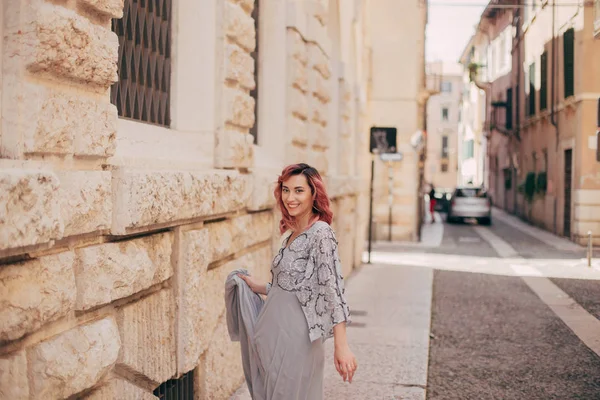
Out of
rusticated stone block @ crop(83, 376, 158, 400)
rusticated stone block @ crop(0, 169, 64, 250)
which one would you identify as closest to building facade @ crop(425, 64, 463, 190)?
rusticated stone block @ crop(83, 376, 158, 400)

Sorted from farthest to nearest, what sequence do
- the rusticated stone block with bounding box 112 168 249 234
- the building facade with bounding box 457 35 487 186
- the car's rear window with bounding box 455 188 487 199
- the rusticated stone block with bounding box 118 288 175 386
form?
the building facade with bounding box 457 35 487 186 < the car's rear window with bounding box 455 188 487 199 < the rusticated stone block with bounding box 118 288 175 386 < the rusticated stone block with bounding box 112 168 249 234

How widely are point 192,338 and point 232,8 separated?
88.4 inches

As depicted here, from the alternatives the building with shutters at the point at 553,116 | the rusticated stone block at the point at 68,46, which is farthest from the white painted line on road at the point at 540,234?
the rusticated stone block at the point at 68,46

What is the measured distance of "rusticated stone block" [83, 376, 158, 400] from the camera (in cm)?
340

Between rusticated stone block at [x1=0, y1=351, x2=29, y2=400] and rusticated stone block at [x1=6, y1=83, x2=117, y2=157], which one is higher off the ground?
rusticated stone block at [x1=6, y1=83, x2=117, y2=157]

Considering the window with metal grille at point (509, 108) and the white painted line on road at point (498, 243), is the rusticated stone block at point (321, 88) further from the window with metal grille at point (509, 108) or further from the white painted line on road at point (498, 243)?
the window with metal grille at point (509, 108)

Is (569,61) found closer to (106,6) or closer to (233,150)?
(233,150)

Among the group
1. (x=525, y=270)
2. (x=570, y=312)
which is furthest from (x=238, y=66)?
(x=525, y=270)

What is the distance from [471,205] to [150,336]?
26.7 m

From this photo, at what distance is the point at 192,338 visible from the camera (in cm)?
459

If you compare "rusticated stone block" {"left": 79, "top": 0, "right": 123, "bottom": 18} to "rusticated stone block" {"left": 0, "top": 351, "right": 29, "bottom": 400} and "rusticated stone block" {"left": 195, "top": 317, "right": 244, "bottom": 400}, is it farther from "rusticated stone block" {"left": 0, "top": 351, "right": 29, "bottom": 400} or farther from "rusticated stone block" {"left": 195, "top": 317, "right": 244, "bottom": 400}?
"rusticated stone block" {"left": 195, "top": 317, "right": 244, "bottom": 400}

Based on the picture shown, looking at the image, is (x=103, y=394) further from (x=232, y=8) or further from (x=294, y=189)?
(x=232, y=8)

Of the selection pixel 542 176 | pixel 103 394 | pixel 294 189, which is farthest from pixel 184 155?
pixel 542 176

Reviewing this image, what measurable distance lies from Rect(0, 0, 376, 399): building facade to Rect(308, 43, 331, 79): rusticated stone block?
3.39ft
